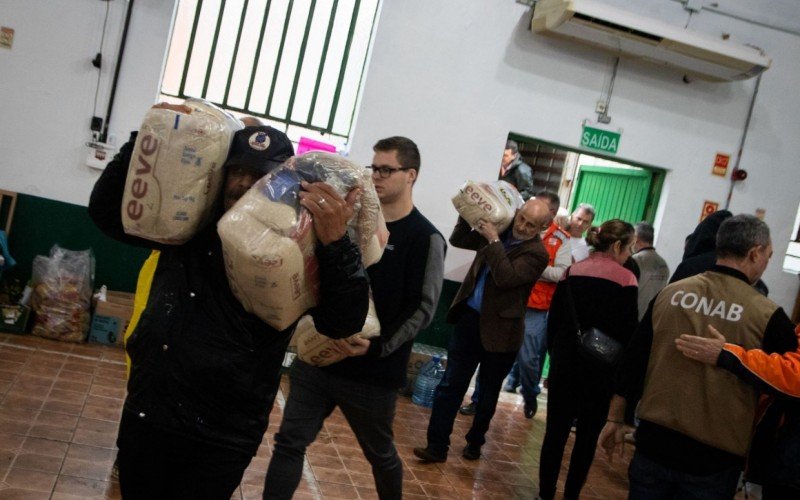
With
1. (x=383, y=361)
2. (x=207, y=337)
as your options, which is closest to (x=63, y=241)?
(x=383, y=361)

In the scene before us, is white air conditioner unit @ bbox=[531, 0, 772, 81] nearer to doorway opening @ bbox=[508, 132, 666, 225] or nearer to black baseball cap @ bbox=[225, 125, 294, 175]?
doorway opening @ bbox=[508, 132, 666, 225]

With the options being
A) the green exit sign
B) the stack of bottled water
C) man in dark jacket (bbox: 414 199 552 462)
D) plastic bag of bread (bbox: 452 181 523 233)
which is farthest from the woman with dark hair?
the green exit sign

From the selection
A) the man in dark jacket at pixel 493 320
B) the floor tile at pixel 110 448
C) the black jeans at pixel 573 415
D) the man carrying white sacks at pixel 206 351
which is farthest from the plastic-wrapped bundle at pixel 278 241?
the man in dark jacket at pixel 493 320

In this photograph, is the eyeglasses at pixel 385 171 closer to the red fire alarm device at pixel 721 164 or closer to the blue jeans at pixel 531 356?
the blue jeans at pixel 531 356

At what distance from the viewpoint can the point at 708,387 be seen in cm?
293

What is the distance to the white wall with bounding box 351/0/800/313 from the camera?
23.2ft

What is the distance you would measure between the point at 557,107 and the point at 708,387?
A: 4902mm

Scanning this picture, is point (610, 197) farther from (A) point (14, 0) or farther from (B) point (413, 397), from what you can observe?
(A) point (14, 0)

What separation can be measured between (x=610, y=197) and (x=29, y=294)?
19.0 feet

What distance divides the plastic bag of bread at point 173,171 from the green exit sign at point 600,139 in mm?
5927

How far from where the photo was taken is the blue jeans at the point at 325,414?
3.14 m

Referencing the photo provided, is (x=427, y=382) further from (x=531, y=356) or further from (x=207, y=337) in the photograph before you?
(x=207, y=337)

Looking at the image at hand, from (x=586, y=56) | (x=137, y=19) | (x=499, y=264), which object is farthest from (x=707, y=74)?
(x=137, y=19)

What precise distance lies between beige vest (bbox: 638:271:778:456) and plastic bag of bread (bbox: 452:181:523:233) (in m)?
2.15
